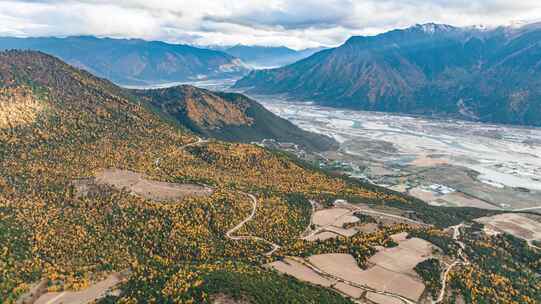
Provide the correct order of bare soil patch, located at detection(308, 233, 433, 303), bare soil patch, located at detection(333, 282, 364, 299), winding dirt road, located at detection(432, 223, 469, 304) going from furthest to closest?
1. bare soil patch, located at detection(308, 233, 433, 303)
2. winding dirt road, located at detection(432, 223, 469, 304)
3. bare soil patch, located at detection(333, 282, 364, 299)

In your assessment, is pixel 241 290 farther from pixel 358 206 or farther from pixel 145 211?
pixel 358 206

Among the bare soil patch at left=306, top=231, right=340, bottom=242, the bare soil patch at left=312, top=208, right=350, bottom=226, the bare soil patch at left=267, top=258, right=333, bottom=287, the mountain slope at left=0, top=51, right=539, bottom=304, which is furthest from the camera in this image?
the bare soil patch at left=312, top=208, right=350, bottom=226

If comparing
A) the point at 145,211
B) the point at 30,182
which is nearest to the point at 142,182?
the point at 145,211

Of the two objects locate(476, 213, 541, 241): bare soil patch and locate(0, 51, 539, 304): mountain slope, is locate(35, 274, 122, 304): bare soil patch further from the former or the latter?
locate(476, 213, 541, 241): bare soil patch

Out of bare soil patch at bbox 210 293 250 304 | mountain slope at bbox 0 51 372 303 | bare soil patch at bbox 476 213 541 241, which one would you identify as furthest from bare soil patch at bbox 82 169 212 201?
bare soil patch at bbox 476 213 541 241

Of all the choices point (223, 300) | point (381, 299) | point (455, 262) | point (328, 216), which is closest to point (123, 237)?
point (223, 300)

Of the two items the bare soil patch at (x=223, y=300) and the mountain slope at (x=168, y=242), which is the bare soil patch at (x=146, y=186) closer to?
the mountain slope at (x=168, y=242)

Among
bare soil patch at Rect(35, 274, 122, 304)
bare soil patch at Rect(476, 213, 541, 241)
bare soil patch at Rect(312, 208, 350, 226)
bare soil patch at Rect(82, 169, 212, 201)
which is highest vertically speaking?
bare soil patch at Rect(82, 169, 212, 201)

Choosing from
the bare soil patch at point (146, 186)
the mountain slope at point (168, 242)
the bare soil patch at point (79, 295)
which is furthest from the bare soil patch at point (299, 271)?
the bare soil patch at point (146, 186)

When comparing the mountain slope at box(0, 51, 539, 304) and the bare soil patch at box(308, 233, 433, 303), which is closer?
the mountain slope at box(0, 51, 539, 304)
